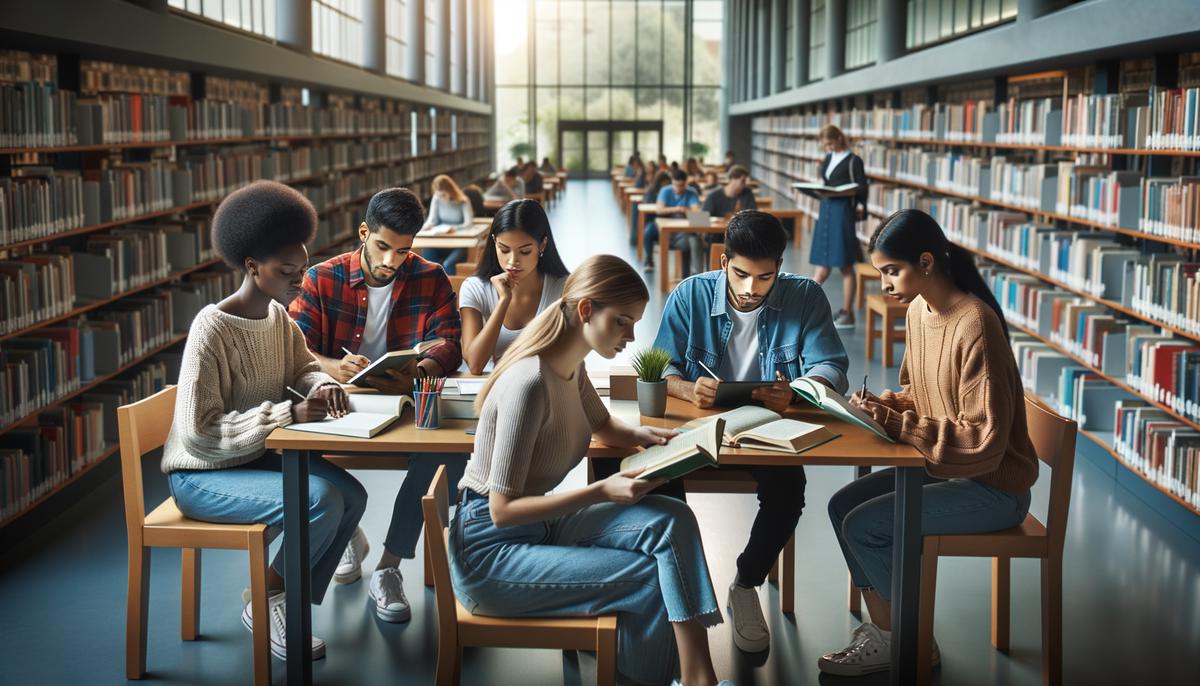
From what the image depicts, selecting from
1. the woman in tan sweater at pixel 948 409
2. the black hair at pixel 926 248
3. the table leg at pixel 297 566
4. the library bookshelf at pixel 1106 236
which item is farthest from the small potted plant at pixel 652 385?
the library bookshelf at pixel 1106 236

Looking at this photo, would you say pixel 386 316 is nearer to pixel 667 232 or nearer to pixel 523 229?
pixel 523 229

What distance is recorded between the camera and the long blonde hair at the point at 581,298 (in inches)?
85.2

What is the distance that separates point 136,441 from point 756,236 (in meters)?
1.55

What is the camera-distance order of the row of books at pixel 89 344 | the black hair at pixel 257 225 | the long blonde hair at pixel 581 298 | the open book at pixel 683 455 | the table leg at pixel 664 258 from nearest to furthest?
the open book at pixel 683 455 < the long blonde hair at pixel 581 298 < the black hair at pixel 257 225 < the row of books at pixel 89 344 < the table leg at pixel 664 258

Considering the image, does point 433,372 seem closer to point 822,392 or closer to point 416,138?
point 822,392

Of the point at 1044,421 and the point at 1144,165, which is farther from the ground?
the point at 1144,165

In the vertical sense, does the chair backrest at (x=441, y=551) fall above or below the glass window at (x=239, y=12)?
below

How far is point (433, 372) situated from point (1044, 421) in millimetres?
1596

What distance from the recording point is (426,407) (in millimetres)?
2547

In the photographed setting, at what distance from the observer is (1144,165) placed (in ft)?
17.8

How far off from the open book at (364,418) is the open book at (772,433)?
0.75 metres

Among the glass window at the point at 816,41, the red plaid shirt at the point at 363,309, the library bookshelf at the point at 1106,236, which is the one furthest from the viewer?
Answer: the glass window at the point at 816,41

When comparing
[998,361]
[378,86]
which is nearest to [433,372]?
[998,361]

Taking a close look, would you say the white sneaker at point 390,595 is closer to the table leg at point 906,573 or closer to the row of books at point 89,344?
the table leg at point 906,573
